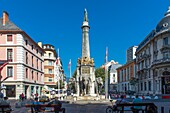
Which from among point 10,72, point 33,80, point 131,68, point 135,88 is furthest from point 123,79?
point 10,72

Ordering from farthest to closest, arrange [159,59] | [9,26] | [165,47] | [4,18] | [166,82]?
[159,59] → [165,47] → [166,82] → [4,18] → [9,26]

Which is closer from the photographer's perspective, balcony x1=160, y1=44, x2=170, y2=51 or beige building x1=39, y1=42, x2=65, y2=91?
balcony x1=160, y1=44, x2=170, y2=51

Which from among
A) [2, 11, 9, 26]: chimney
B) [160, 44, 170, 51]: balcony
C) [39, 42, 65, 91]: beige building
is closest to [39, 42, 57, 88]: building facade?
[39, 42, 65, 91]: beige building

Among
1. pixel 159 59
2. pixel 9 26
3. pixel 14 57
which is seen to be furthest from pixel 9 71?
pixel 159 59

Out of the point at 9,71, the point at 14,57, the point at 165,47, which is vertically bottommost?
the point at 9,71

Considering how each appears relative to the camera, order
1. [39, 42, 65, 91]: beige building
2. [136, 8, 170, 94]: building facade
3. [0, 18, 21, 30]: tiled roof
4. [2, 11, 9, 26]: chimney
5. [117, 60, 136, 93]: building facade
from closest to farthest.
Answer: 1. [0, 18, 21, 30]: tiled roof
2. [2, 11, 9, 26]: chimney
3. [136, 8, 170, 94]: building facade
4. [39, 42, 65, 91]: beige building
5. [117, 60, 136, 93]: building facade

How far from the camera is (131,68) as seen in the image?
85.3 metres

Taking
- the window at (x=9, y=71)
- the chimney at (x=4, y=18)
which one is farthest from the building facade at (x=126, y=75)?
the window at (x=9, y=71)

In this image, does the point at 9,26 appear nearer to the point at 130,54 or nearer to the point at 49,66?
the point at 49,66

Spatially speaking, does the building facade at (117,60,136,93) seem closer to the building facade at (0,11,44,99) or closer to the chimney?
the building facade at (0,11,44,99)

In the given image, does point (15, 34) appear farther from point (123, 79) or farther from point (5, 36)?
point (123, 79)

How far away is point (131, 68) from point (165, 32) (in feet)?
109

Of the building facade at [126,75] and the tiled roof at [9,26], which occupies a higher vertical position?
the tiled roof at [9,26]

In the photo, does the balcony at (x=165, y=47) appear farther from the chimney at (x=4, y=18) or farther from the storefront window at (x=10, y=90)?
the chimney at (x=4, y=18)
